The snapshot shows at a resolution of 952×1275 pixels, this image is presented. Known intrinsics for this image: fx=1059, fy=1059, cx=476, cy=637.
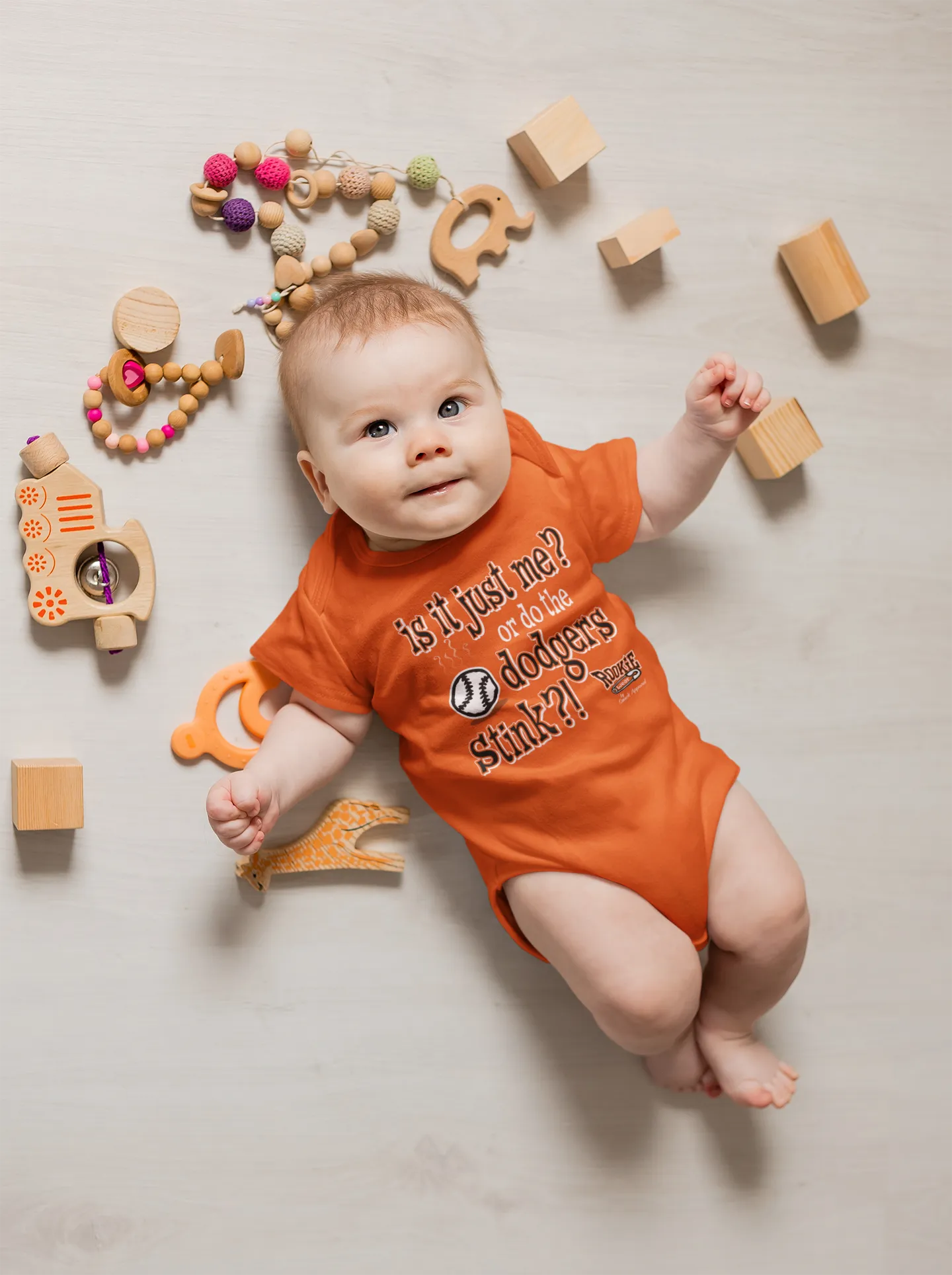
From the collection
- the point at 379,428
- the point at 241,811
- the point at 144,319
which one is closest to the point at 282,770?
the point at 241,811

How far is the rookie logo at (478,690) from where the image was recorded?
83 cm

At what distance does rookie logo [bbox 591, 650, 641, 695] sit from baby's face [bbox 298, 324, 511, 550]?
0.16 meters

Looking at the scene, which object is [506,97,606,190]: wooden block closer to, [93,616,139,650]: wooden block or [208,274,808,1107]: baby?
[208,274,808,1107]: baby

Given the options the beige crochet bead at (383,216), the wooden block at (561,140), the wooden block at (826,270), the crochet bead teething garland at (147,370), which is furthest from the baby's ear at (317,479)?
the wooden block at (826,270)

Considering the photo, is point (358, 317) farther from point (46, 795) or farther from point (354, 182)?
point (46, 795)

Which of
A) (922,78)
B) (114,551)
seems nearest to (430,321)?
(114,551)

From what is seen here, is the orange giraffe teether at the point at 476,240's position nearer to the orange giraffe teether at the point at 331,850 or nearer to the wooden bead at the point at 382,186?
the wooden bead at the point at 382,186

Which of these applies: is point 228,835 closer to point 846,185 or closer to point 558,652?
point 558,652

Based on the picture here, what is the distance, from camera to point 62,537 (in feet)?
2.81

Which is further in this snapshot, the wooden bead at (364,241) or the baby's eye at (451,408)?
the wooden bead at (364,241)

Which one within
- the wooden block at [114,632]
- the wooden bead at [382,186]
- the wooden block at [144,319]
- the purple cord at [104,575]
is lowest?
the wooden block at [114,632]

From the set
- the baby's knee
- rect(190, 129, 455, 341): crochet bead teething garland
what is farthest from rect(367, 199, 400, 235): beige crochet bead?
the baby's knee

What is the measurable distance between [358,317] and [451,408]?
10 cm

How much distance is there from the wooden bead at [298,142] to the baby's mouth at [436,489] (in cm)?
33
